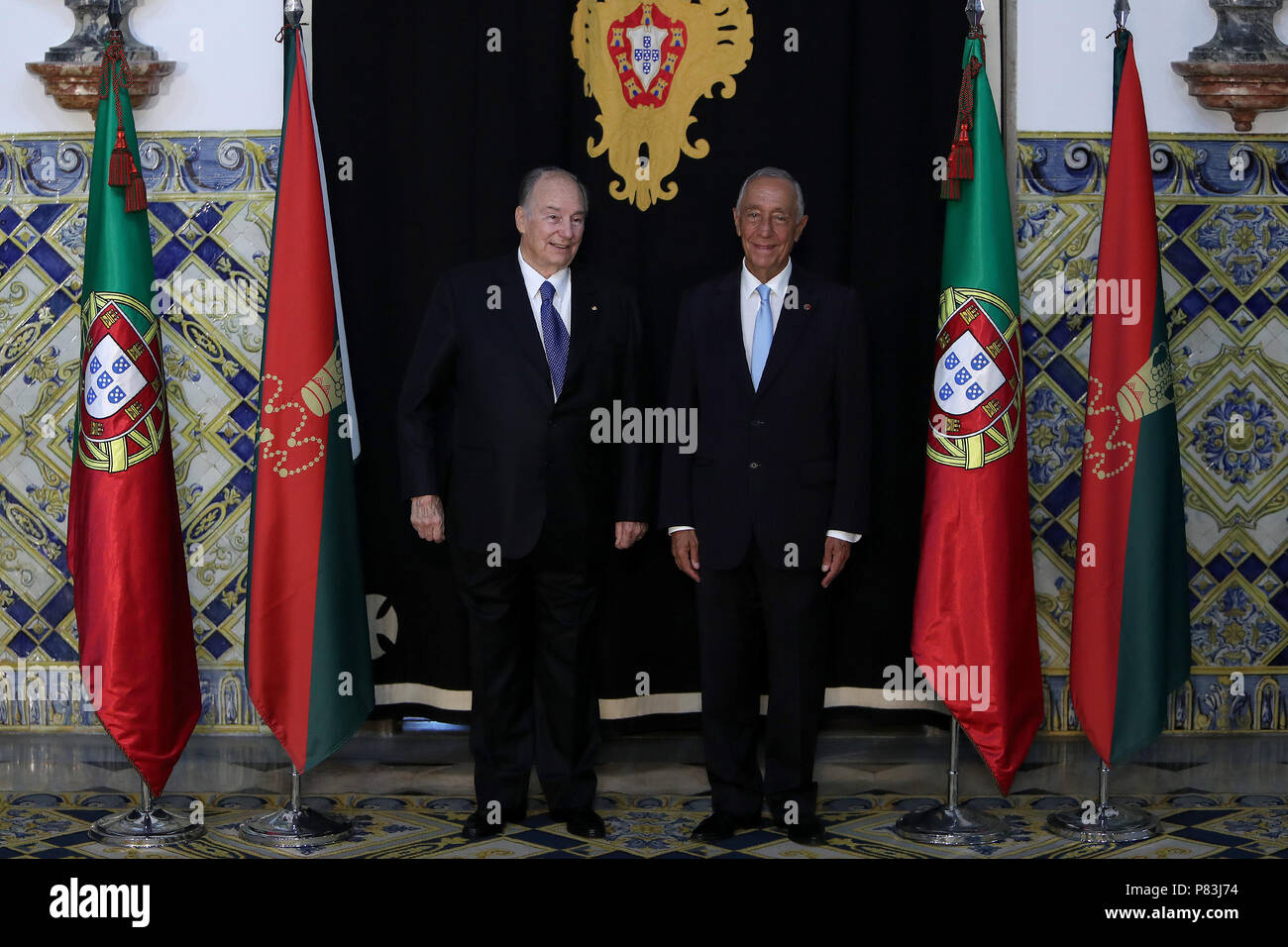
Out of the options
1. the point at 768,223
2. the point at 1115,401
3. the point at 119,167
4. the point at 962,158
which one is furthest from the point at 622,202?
the point at 1115,401

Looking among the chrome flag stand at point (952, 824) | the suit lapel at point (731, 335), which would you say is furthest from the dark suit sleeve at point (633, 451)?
the chrome flag stand at point (952, 824)

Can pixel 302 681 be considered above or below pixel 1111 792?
above

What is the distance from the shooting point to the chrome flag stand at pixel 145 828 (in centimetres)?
336

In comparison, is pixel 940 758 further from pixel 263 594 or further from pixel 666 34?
pixel 666 34

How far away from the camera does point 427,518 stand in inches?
133

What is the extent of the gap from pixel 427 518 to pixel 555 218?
82 cm

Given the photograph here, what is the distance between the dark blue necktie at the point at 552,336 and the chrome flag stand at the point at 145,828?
1.50 meters

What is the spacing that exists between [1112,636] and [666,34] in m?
2.04

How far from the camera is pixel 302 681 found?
3404 mm

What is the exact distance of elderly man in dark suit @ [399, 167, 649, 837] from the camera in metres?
3.35

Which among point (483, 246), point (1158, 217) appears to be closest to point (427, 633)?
point (483, 246)

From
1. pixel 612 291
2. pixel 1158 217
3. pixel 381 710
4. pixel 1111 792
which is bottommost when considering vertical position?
pixel 1111 792

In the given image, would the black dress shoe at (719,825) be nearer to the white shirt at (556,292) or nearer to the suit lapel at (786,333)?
the suit lapel at (786,333)

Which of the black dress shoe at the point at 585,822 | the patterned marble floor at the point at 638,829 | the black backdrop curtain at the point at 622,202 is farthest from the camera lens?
the black backdrop curtain at the point at 622,202
